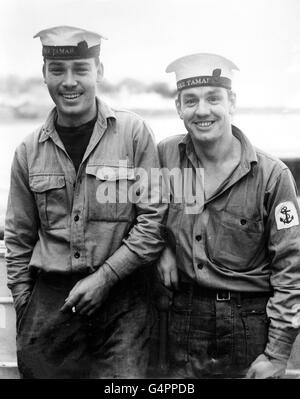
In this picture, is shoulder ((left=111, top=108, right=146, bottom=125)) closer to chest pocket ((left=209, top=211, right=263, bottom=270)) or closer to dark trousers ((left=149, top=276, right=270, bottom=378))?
chest pocket ((left=209, top=211, right=263, bottom=270))

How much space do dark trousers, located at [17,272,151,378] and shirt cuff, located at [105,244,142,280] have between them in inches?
3.3

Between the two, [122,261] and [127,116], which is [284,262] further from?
[127,116]

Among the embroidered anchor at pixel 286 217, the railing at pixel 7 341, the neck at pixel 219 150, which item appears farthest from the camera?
the railing at pixel 7 341

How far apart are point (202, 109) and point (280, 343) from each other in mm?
968

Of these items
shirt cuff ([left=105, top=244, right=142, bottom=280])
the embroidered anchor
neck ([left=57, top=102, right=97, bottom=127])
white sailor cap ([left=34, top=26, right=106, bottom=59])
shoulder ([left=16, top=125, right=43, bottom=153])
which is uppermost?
white sailor cap ([left=34, top=26, right=106, bottom=59])

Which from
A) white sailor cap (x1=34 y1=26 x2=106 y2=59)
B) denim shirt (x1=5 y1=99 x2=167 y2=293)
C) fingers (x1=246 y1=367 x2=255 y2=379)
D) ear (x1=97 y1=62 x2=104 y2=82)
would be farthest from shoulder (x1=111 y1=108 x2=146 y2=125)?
fingers (x1=246 y1=367 x2=255 y2=379)

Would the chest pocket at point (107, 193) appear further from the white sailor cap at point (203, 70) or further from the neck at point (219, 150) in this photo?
the white sailor cap at point (203, 70)

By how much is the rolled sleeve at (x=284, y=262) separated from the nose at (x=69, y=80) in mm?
891

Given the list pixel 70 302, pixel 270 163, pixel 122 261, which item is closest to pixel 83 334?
pixel 70 302

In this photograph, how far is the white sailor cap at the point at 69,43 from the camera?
7.33 ft

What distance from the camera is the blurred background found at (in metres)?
2.31

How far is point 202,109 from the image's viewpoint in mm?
2195

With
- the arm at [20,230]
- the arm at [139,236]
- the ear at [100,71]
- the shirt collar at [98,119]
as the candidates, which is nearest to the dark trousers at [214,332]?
the arm at [139,236]
